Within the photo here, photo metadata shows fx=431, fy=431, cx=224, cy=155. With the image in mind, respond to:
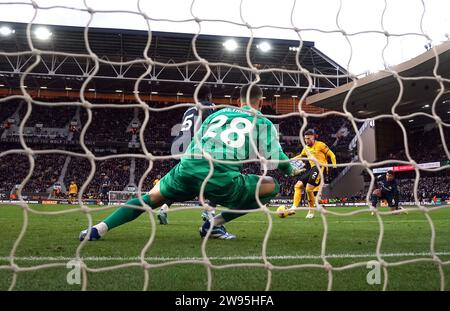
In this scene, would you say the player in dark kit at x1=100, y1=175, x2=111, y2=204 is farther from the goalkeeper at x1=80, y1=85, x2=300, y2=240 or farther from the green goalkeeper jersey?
the green goalkeeper jersey


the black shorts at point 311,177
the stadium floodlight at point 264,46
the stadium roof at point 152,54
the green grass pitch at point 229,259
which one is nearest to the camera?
the green grass pitch at point 229,259

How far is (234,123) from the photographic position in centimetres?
346

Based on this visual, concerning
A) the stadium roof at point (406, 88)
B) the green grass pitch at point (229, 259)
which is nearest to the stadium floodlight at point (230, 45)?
the stadium roof at point (406, 88)

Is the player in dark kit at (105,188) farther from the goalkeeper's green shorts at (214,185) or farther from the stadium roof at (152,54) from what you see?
the goalkeeper's green shorts at (214,185)

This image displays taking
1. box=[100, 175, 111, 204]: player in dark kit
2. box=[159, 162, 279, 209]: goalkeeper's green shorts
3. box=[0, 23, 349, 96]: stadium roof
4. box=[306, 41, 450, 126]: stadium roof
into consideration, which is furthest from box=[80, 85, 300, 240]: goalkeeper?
box=[100, 175, 111, 204]: player in dark kit

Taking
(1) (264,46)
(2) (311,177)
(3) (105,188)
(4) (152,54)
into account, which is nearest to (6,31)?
(4) (152,54)

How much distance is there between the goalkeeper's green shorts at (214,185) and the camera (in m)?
3.51

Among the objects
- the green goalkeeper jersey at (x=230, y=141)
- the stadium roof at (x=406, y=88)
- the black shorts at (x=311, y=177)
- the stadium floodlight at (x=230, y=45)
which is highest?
the stadium floodlight at (x=230, y=45)

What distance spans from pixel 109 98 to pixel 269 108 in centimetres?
1201

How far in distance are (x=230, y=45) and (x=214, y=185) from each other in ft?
60.4

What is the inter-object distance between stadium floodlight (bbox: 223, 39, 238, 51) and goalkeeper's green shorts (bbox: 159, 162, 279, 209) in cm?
1711

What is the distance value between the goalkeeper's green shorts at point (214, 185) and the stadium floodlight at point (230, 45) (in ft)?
56.1
